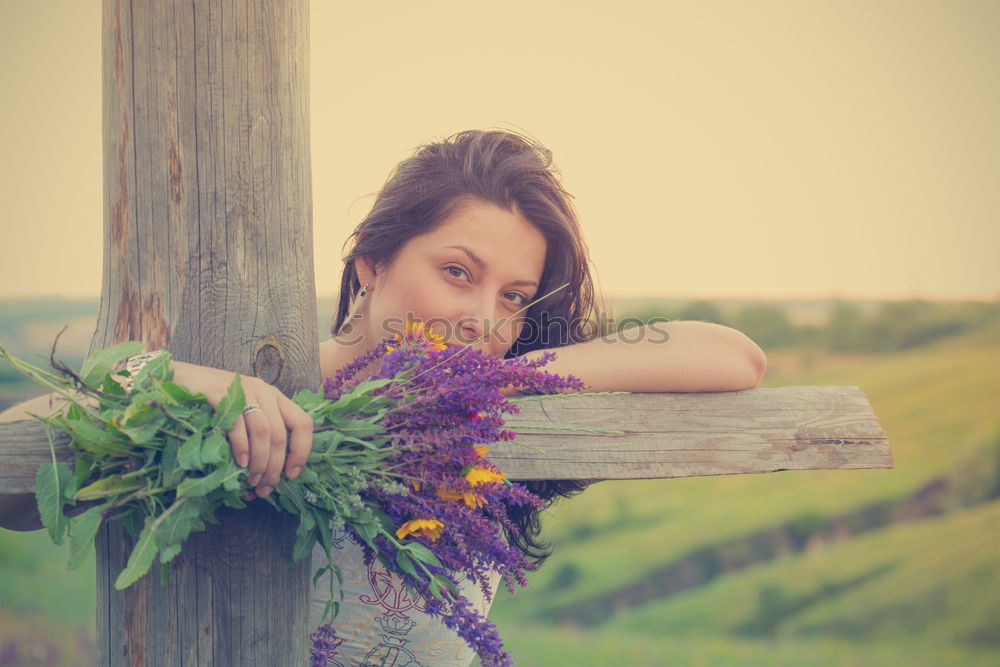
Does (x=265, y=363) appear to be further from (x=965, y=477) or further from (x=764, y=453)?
(x=965, y=477)

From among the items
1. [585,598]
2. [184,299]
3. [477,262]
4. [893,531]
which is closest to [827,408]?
[477,262]

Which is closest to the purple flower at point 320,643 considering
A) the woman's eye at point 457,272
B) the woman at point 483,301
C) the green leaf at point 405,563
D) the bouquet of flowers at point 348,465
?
the bouquet of flowers at point 348,465

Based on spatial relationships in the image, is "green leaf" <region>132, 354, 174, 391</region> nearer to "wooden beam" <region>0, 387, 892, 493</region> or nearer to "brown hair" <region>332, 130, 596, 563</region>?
"wooden beam" <region>0, 387, 892, 493</region>

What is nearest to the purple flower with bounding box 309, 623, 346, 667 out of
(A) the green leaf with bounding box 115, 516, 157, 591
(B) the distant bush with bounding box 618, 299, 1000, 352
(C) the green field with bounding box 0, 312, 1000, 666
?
(A) the green leaf with bounding box 115, 516, 157, 591

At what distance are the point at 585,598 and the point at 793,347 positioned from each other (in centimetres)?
674

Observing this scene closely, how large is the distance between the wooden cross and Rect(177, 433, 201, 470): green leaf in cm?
35

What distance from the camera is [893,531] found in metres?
13.4

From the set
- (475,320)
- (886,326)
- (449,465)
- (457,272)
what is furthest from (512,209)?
(886,326)

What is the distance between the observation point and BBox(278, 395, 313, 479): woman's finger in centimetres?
137

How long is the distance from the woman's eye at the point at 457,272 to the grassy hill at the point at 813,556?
10.6m

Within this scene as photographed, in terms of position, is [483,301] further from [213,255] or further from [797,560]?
[797,560]

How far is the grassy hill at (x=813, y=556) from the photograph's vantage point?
12.2m

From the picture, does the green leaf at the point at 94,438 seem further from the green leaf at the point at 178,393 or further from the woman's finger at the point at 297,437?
the woman's finger at the point at 297,437

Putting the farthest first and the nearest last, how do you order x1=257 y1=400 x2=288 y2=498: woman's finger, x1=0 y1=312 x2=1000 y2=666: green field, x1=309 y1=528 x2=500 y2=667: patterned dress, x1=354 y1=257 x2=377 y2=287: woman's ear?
x1=0 y1=312 x2=1000 y2=666: green field, x1=354 y1=257 x2=377 y2=287: woman's ear, x1=309 y1=528 x2=500 y2=667: patterned dress, x1=257 y1=400 x2=288 y2=498: woman's finger
